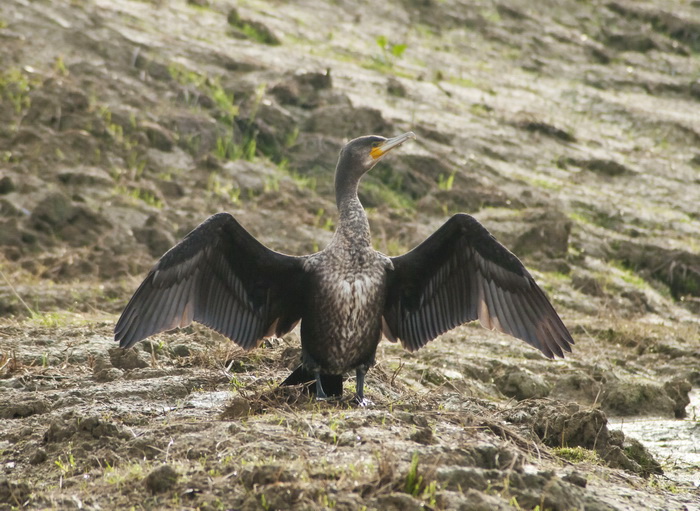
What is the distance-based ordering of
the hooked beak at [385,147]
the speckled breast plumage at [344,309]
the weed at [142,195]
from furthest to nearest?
the weed at [142,195]
the hooked beak at [385,147]
the speckled breast plumage at [344,309]

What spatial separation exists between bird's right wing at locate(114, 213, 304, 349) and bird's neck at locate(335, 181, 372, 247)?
0.33 m

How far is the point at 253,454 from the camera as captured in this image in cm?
431

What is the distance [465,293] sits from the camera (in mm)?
6441

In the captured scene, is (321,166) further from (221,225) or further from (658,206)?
(221,225)

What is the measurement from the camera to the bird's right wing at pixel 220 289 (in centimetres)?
600

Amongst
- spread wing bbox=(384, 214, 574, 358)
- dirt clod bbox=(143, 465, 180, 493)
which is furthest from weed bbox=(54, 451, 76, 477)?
spread wing bbox=(384, 214, 574, 358)

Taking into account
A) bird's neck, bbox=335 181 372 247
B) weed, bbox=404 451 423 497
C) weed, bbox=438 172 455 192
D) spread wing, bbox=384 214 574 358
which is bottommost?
weed, bbox=438 172 455 192

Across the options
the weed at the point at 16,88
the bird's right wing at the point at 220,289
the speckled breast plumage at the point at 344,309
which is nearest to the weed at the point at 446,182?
the weed at the point at 16,88

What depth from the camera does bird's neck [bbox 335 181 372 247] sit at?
19.9 ft

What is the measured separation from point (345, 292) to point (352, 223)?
0.48 m

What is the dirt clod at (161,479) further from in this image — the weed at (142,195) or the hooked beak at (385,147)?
the weed at (142,195)

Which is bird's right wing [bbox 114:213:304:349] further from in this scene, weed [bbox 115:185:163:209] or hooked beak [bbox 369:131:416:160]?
weed [bbox 115:185:163:209]

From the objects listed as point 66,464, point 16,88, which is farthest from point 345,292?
point 16,88

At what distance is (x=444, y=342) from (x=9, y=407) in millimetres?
4475
